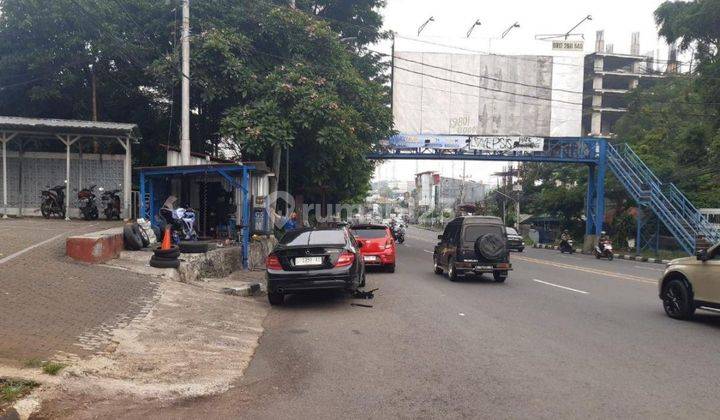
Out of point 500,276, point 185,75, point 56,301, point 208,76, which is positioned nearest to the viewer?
point 56,301

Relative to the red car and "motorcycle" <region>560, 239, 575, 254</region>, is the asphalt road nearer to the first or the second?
the red car

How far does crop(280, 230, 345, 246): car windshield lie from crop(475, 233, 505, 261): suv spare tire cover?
4654 mm

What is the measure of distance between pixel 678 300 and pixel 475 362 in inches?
192

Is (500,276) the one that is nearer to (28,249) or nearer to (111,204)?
(28,249)

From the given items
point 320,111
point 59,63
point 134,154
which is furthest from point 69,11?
point 320,111

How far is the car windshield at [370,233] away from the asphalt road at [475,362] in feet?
19.2

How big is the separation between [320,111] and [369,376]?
1445cm

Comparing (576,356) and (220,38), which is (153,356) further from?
(220,38)

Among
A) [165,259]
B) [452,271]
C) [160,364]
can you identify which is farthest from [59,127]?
[160,364]

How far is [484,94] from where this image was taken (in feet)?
105

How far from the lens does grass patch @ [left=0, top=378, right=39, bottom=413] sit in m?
4.27

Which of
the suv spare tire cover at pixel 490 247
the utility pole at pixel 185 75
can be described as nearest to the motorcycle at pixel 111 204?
the utility pole at pixel 185 75

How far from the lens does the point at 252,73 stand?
66.1 feet

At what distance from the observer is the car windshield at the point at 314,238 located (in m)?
10.1
